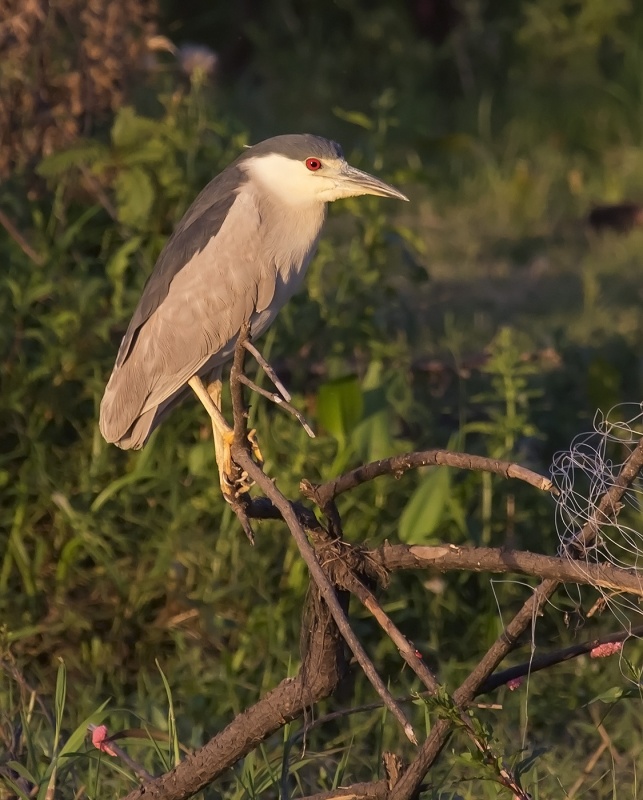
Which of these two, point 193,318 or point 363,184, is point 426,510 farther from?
point 363,184

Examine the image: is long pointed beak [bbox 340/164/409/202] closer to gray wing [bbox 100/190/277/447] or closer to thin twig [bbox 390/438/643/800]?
gray wing [bbox 100/190/277/447]

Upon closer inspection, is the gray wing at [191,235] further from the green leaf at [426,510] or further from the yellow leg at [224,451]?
the green leaf at [426,510]

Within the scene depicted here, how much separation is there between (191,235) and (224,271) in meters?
0.14

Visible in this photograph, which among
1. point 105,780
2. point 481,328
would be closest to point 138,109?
point 481,328

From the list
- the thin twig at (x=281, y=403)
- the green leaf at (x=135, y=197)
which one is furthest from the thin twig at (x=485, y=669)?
the green leaf at (x=135, y=197)

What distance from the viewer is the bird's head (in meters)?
3.60

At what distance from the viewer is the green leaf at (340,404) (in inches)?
159

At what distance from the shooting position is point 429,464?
229cm

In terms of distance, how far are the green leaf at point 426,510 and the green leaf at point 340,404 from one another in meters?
0.29

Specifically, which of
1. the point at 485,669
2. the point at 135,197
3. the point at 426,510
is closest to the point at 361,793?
the point at 485,669

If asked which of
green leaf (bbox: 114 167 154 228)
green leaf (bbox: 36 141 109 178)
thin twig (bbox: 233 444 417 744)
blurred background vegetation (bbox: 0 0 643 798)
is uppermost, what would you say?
thin twig (bbox: 233 444 417 744)

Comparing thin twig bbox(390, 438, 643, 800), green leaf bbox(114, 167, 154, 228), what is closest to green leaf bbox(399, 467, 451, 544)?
green leaf bbox(114, 167, 154, 228)

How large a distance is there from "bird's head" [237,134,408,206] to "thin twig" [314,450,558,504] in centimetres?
142

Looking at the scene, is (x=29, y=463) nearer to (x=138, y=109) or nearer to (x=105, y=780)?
(x=105, y=780)
